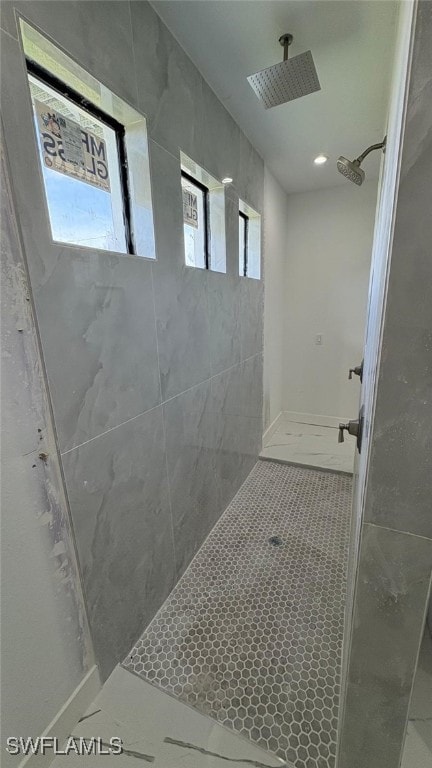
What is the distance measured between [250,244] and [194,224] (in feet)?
3.11

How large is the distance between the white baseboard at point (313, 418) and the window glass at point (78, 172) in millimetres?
3039

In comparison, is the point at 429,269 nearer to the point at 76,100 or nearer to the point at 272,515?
the point at 76,100

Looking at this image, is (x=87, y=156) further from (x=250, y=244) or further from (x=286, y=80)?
(x=250, y=244)

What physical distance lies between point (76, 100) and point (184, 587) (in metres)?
2.17

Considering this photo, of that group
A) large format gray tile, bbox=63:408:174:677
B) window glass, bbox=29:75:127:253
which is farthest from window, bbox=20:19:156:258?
large format gray tile, bbox=63:408:174:677

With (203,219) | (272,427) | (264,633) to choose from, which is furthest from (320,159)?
(264,633)

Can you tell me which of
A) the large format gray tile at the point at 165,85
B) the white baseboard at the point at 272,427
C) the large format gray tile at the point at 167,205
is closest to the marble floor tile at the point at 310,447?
the white baseboard at the point at 272,427

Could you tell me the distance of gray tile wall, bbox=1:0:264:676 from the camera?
86cm

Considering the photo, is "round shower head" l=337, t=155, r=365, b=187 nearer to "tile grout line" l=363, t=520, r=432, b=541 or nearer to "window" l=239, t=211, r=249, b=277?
"window" l=239, t=211, r=249, b=277

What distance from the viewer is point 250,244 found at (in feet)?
8.41

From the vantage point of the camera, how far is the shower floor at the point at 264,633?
108 cm

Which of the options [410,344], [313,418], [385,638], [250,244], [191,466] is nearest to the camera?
[410,344]

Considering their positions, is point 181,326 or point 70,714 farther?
point 181,326

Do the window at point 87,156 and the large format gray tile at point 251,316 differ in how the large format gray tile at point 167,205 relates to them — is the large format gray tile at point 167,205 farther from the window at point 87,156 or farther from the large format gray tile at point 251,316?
the large format gray tile at point 251,316
